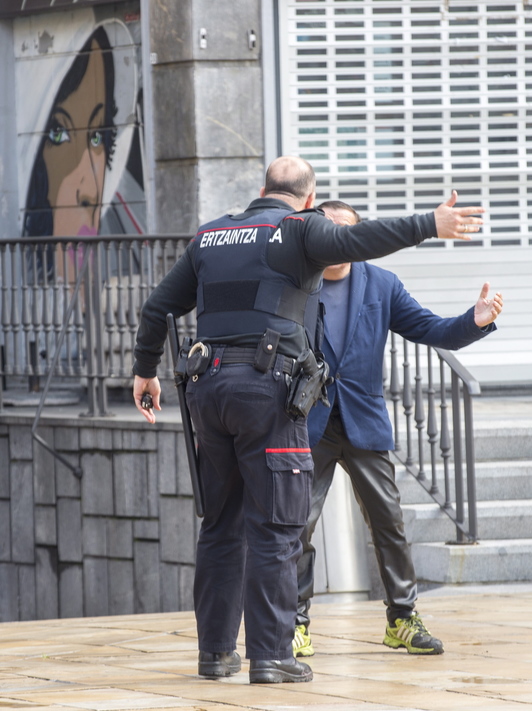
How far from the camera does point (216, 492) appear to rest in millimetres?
4316

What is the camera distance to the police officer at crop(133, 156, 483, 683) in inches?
163

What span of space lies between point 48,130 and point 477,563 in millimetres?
5417

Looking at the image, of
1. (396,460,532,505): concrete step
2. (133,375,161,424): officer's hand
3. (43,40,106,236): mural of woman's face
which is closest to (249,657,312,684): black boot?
(133,375,161,424): officer's hand

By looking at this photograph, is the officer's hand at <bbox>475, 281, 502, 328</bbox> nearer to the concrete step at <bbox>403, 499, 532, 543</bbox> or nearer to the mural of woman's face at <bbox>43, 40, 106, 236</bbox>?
the concrete step at <bbox>403, 499, 532, 543</bbox>

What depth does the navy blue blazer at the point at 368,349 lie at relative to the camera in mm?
4957

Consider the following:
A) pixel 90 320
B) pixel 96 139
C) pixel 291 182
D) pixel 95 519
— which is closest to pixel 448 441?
pixel 95 519

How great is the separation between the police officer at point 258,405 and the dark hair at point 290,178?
0.28 feet

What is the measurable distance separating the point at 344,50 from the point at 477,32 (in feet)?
3.14

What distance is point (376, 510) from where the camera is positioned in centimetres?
499

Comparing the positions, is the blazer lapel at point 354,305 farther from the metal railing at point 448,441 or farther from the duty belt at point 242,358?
the metal railing at point 448,441

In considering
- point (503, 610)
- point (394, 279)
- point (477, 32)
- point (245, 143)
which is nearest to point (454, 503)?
point (503, 610)

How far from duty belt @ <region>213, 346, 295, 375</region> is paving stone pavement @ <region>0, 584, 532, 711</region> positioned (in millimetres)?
991

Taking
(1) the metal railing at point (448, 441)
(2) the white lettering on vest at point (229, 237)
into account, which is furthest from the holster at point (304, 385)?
(1) the metal railing at point (448, 441)

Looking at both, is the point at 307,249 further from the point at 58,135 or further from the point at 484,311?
the point at 58,135
